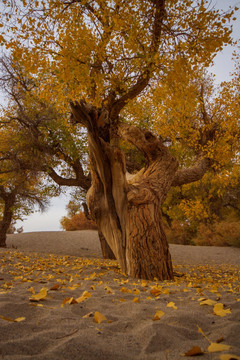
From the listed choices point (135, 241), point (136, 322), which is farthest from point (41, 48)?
point (136, 322)

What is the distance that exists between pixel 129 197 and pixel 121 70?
2.91 meters

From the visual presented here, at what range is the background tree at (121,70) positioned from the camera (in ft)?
14.5

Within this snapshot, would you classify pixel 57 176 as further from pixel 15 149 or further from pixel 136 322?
pixel 136 322

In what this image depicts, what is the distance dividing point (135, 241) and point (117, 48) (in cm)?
425

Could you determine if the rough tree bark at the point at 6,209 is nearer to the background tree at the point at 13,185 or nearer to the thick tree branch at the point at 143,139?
the background tree at the point at 13,185

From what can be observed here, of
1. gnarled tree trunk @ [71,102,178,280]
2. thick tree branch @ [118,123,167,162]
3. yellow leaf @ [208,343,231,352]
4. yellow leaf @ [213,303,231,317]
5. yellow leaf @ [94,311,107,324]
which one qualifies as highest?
thick tree branch @ [118,123,167,162]

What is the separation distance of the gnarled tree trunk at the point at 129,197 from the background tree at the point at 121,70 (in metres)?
0.02

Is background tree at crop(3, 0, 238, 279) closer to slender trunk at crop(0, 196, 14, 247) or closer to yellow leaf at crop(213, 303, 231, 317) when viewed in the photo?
yellow leaf at crop(213, 303, 231, 317)

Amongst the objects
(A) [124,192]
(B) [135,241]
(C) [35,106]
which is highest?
(C) [35,106]

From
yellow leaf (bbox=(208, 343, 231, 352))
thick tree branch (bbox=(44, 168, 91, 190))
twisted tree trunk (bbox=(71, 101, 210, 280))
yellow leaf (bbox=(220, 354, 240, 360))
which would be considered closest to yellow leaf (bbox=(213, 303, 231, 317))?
yellow leaf (bbox=(208, 343, 231, 352))

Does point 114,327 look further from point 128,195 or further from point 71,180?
point 71,180

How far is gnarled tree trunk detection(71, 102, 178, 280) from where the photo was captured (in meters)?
4.66

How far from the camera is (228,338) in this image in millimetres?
1369

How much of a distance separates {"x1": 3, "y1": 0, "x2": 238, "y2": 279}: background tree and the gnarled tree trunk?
0.02m
